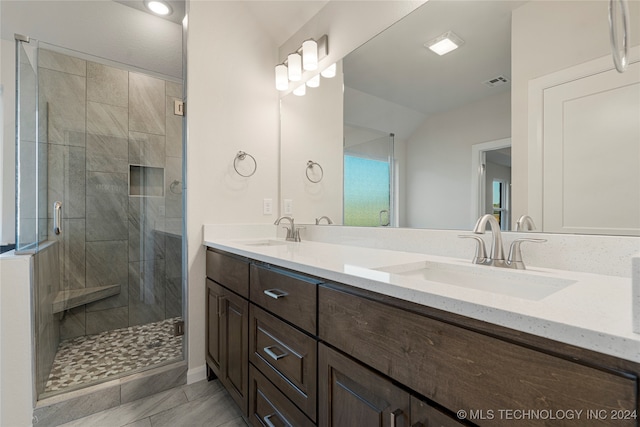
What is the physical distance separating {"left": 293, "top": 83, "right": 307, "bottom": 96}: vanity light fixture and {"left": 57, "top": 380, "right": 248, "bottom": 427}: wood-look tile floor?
1957 mm

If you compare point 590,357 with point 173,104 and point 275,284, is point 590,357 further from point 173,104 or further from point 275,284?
point 173,104

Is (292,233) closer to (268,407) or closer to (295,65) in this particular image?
(268,407)

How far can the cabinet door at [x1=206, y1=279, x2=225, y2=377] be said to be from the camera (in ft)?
5.27

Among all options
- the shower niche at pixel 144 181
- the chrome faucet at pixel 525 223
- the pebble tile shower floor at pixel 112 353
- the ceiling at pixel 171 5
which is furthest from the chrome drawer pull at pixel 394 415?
the ceiling at pixel 171 5

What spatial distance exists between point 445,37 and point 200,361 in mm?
2191

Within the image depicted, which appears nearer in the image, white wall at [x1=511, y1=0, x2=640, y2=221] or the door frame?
white wall at [x1=511, y1=0, x2=640, y2=221]

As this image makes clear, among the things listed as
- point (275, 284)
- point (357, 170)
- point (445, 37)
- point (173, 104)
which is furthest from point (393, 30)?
point (173, 104)

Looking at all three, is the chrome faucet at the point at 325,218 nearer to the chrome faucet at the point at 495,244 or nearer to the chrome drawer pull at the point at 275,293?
the chrome drawer pull at the point at 275,293

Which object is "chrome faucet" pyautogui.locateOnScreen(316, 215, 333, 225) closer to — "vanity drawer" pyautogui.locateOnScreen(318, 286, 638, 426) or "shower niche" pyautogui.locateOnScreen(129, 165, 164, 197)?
"vanity drawer" pyautogui.locateOnScreen(318, 286, 638, 426)

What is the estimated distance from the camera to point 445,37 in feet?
4.11

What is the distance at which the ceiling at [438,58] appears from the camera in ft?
3.54

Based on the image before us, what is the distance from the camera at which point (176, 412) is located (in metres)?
1.53

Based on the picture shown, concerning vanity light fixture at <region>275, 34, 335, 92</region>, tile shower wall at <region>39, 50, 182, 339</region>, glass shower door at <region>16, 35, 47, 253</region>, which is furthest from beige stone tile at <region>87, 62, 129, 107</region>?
vanity light fixture at <region>275, 34, 335, 92</region>

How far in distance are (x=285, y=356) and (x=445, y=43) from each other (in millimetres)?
1399
